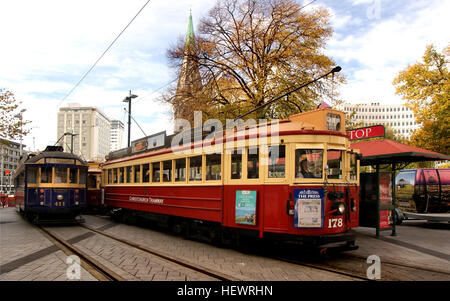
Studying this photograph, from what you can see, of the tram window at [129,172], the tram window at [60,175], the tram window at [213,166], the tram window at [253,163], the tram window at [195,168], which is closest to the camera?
the tram window at [253,163]

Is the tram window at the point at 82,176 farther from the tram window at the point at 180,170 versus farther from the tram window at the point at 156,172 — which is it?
the tram window at the point at 180,170

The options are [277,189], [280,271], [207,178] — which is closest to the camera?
[280,271]

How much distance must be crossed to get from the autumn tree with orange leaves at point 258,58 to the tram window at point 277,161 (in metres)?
9.35

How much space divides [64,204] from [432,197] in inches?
564

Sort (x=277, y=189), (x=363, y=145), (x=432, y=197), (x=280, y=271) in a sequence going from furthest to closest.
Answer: (x=432, y=197), (x=363, y=145), (x=277, y=189), (x=280, y=271)

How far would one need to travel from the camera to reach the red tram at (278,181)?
7211 millimetres

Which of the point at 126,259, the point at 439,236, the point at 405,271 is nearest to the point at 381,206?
the point at 439,236

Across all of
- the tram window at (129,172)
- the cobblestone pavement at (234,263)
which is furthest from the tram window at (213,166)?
the tram window at (129,172)

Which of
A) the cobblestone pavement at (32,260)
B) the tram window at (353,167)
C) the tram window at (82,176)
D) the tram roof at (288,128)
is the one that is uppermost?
the tram roof at (288,128)

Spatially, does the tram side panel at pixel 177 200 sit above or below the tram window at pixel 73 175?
below

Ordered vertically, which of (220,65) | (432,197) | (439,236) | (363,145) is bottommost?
(439,236)

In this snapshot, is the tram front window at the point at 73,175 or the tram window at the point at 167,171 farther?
the tram front window at the point at 73,175

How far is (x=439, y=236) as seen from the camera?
1184 centimetres
